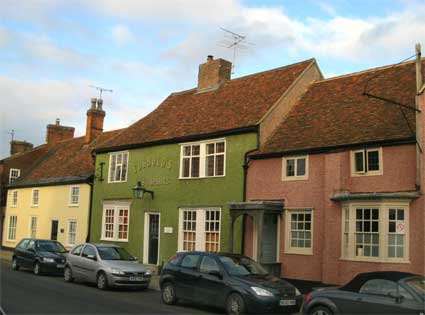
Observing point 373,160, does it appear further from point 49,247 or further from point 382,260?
point 49,247

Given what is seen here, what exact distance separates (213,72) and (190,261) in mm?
14747

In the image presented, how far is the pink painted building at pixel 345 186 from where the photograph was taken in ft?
51.5

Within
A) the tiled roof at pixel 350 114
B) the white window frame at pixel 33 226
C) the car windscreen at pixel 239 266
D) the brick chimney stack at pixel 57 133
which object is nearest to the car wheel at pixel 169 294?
the car windscreen at pixel 239 266

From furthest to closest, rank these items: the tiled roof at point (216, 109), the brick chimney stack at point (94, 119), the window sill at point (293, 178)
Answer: the brick chimney stack at point (94, 119), the tiled roof at point (216, 109), the window sill at point (293, 178)

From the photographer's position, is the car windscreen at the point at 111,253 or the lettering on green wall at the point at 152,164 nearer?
the car windscreen at the point at 111,253

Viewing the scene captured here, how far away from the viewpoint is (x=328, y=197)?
17.4m

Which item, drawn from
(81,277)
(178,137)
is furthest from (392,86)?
(81,277)

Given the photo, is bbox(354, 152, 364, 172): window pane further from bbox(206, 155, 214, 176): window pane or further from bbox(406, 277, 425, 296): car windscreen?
bbox(406, 277, 425, 296): car windscreen

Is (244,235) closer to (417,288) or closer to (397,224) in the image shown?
(397,224)

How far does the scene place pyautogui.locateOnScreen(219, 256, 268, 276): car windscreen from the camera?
13083mm

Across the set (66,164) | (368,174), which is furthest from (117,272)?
(66,164)

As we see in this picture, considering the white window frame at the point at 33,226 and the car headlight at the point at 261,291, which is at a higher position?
the white window frame at the point at 33,226

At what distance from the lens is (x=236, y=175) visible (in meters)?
20.8

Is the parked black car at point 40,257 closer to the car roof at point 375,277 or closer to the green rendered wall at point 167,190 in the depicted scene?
the green rendered wall at point 167,190
